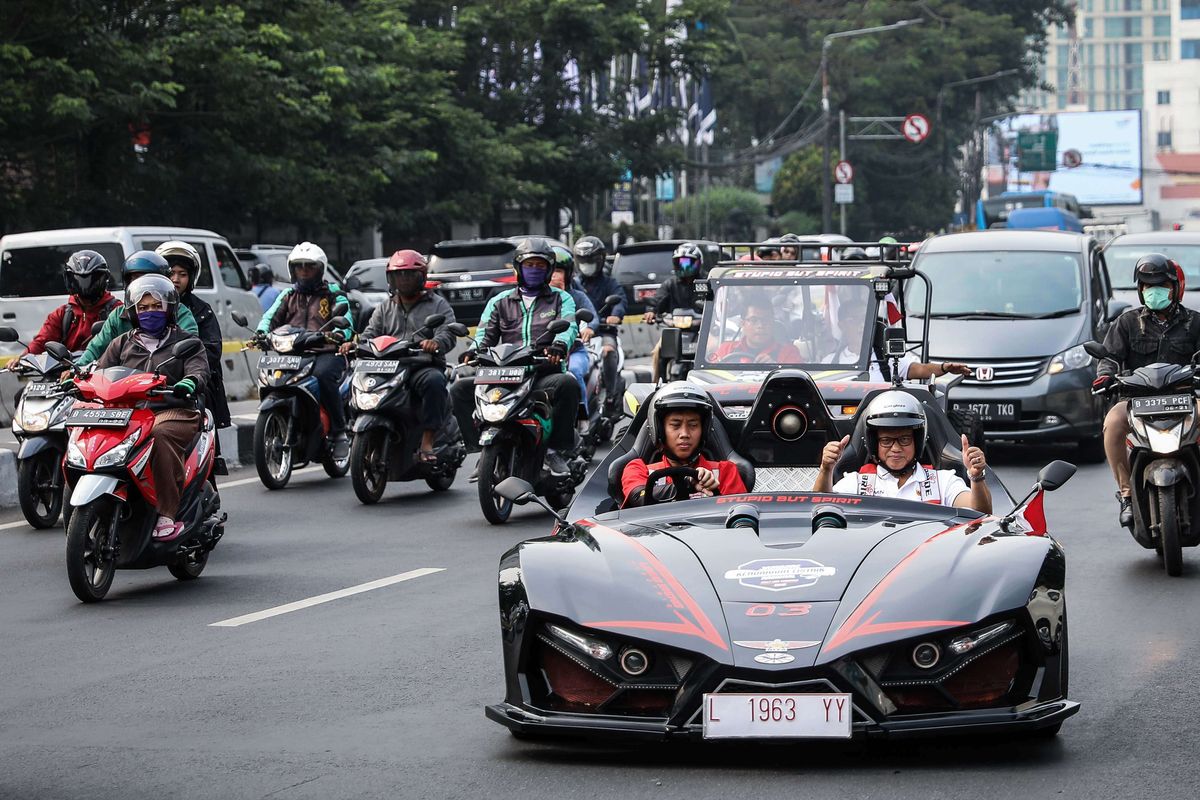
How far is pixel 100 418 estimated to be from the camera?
10.1 metres

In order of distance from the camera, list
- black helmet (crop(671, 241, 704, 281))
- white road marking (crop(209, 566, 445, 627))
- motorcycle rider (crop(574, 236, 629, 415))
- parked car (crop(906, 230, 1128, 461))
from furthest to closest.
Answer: black helmet (crop(671, 241, 704, 281)) < motorcycle rider (crop(574, 236, 629, 415)) < parked car (crop(906, 230, 1128, 461)) < white road marking (crop(209, 566, 445, 627))

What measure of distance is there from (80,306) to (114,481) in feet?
12.8

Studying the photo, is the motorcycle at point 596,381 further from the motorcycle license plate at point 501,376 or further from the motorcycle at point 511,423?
the motorcycle license plate at point 501,376

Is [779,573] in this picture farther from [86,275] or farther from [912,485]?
[86,275]

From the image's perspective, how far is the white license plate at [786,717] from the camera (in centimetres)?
577

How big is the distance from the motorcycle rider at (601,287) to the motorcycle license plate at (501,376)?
4.59m

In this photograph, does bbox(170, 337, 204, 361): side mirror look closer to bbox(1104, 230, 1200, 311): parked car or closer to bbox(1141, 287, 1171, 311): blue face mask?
bbox(1141, 287, 1171, 311): blue face mask

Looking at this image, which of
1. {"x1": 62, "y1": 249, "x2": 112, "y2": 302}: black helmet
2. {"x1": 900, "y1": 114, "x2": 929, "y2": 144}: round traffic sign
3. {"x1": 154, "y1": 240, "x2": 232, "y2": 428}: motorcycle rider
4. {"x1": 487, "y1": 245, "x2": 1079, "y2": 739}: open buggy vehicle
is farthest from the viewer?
{"x1": 900, "y1": 114, "x2": 929, "y2": 144}: round traffic sign

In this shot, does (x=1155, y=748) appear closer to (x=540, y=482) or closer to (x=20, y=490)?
(x=540, y=482)

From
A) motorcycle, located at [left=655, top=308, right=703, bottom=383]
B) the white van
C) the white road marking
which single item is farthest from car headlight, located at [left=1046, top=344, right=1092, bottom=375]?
the white van

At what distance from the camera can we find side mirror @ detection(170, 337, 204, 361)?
10539mm

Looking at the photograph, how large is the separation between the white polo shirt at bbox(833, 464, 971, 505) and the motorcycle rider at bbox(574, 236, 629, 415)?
9.86 metres

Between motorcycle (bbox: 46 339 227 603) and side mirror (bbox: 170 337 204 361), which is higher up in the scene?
side mirror (bbox: 170 337 204 361)

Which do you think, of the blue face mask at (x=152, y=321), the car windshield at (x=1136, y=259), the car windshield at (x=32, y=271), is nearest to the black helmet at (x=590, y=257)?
the car windshield at (x=32, y=271)
